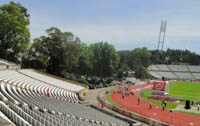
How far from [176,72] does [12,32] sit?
80.4 meters

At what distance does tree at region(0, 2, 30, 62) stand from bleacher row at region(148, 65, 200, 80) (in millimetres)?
65230

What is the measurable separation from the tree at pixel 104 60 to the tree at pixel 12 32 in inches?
1312

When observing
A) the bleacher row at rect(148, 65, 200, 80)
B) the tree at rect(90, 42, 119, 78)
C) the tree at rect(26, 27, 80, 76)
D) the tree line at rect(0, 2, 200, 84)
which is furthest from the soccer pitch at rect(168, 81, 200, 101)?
the bleacher row at rect(148, 65, 200, 80)

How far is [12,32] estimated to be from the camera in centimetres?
3909

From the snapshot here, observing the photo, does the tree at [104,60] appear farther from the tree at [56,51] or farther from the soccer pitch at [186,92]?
the soccer pitch at [186,92]

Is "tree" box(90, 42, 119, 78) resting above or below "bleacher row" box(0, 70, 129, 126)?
above

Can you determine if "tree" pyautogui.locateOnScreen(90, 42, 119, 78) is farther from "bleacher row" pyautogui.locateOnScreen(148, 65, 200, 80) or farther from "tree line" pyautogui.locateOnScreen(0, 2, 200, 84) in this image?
"bleacher row" pyautogui.locateOnScreen(148, 65, 200, 80)

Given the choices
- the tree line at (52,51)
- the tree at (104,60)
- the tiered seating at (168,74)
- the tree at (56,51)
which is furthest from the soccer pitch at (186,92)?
the tiered seating at (168,74)

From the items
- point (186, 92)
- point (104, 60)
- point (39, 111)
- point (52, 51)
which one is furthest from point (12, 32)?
point (186, 92)

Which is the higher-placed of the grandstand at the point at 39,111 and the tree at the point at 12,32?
the tree at the point at 12,32

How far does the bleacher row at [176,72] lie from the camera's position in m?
85.8

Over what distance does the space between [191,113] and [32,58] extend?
130 feet

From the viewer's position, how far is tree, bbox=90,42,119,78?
6956 centimetres

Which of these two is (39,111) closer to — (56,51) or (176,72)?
(56,51)
